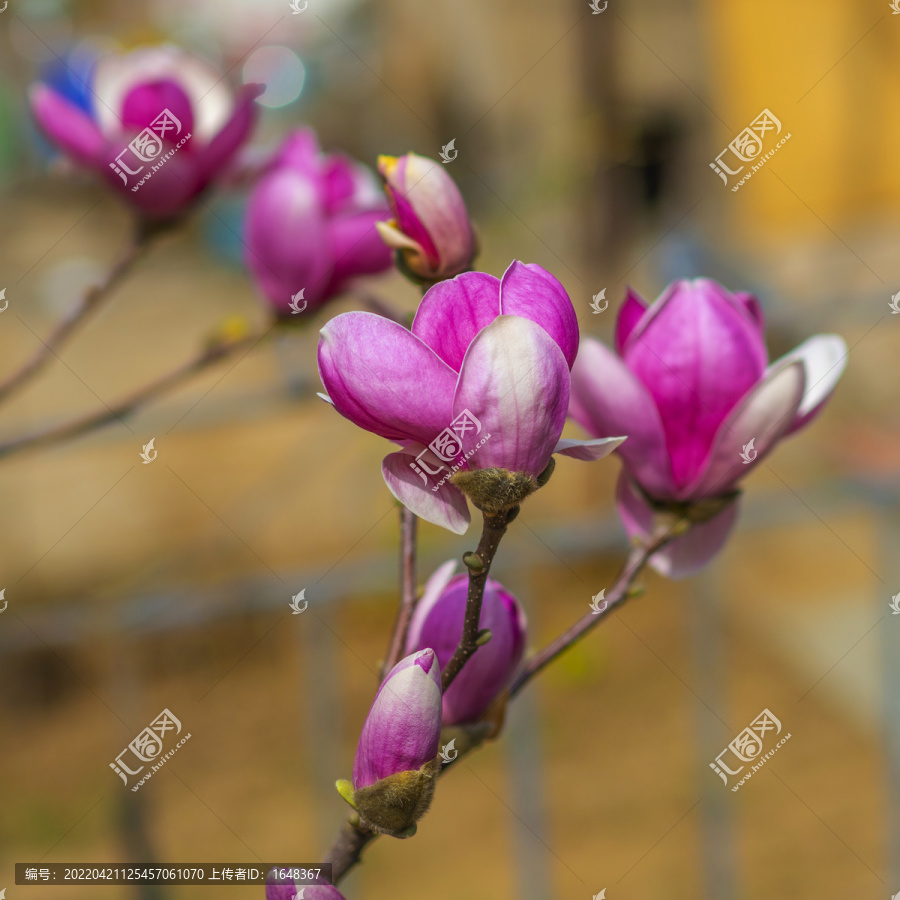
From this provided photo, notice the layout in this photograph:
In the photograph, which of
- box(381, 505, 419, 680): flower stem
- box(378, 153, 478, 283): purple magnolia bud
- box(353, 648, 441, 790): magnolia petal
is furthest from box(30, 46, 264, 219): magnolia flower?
box(353, 648, 441, 790): magnolia petal

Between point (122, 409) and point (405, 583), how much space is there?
417mm

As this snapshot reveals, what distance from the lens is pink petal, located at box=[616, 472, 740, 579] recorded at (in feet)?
1.73

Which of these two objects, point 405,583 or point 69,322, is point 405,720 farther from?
point 69,322

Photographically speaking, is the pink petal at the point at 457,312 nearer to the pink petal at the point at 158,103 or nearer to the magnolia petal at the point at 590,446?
the magnolia petal at the point at 590,446

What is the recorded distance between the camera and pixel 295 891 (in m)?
0.35

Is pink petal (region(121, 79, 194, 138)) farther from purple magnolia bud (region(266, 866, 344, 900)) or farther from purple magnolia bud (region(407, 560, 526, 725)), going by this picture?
purple magnolia bud (region(266, 866, 344, 900))

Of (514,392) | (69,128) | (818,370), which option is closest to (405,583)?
(514,392)

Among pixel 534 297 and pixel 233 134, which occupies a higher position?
pixel 233 134

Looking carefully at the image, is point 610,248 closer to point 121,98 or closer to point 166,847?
point 166,847

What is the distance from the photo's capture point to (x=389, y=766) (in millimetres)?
379

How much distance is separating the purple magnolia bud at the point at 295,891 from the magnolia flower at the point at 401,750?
4 centimetres

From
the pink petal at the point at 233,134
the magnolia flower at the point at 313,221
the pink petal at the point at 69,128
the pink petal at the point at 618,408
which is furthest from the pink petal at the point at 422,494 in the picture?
the pink petal at the point at 69,128

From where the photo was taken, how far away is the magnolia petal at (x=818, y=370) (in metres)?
0.50

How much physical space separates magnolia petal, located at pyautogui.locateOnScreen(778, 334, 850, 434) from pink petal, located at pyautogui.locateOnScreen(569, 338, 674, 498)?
0.07m
